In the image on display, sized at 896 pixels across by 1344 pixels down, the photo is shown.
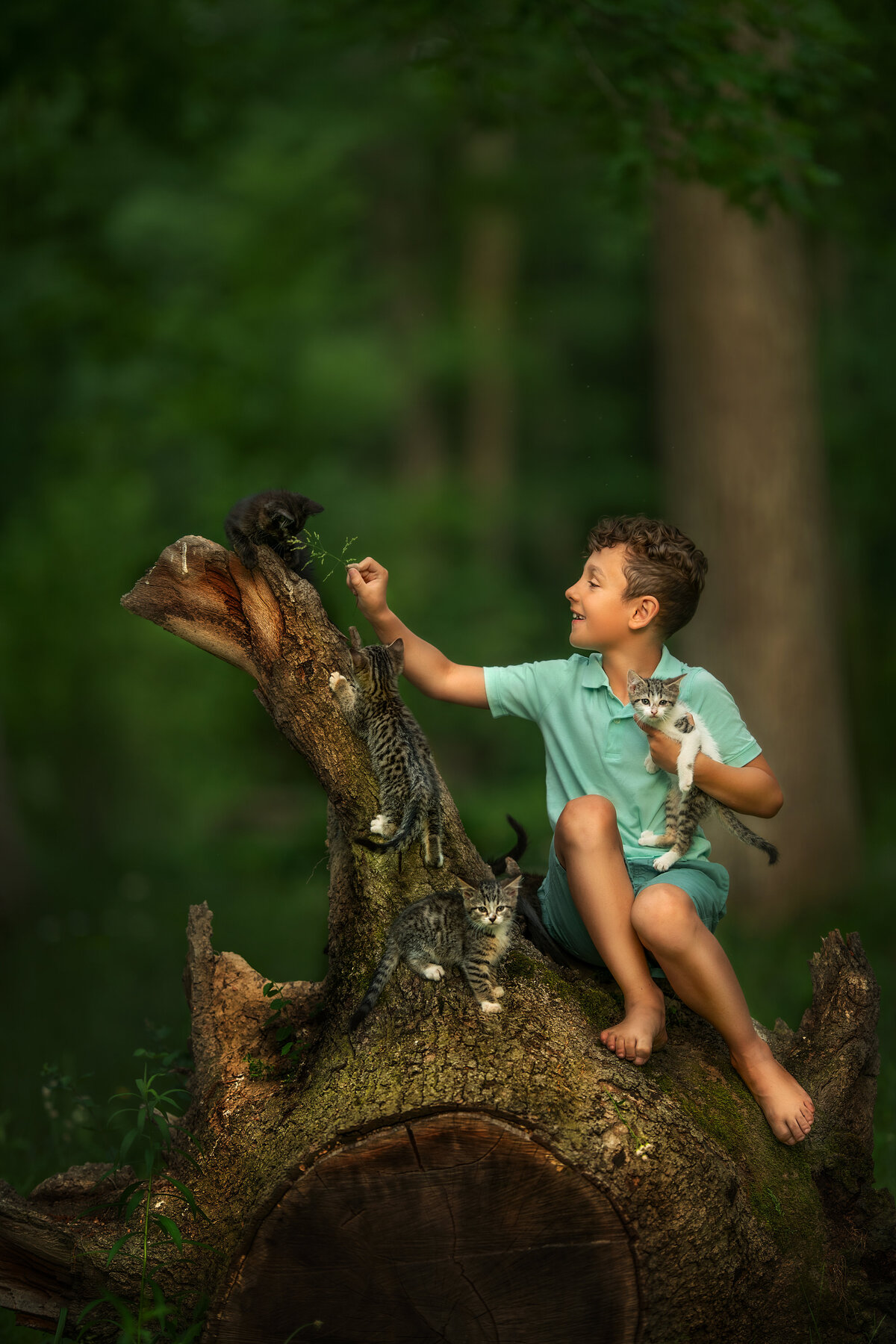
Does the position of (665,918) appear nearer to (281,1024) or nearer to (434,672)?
(434,672)

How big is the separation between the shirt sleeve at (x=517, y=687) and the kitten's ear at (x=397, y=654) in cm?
32

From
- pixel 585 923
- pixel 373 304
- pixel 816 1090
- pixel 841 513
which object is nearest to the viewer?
pixel 585 923

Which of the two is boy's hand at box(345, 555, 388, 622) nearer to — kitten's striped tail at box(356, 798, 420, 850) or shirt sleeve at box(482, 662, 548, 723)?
shirt sleeve at box(482, 662, 548, 723)

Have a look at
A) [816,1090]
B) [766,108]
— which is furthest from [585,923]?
[766,108]

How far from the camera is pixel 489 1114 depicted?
300cm

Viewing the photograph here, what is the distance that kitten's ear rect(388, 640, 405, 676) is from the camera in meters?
4.04

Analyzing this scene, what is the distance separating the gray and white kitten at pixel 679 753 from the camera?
3641 mm

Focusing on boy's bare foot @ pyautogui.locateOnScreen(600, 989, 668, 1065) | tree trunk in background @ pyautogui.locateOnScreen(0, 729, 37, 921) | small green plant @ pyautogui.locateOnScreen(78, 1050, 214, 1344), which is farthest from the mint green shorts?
tree trunk in background @ pyautogui.locateOnScreen(0, 729, 37, 921)

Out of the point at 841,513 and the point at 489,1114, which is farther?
the point at 841,513

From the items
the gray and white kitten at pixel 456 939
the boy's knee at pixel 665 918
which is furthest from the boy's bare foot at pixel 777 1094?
the gray and white kitten at pixel 456 939

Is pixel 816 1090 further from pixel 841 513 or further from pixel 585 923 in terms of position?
pixel 841 513

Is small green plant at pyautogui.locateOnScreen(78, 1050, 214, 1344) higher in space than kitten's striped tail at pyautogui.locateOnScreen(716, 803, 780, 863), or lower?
lower

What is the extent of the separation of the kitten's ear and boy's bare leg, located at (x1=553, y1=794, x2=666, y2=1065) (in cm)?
92

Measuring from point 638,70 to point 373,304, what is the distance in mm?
12516
